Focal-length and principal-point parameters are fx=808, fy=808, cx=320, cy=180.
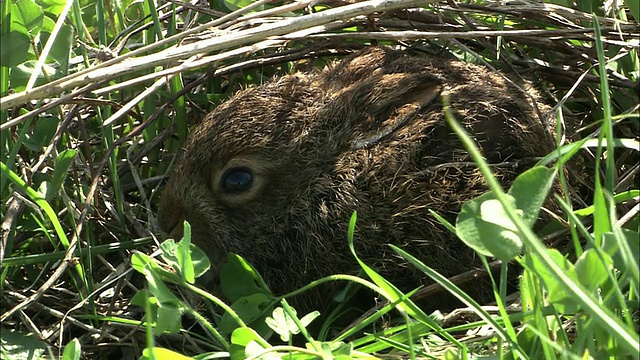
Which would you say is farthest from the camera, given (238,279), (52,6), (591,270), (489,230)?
(52,6)

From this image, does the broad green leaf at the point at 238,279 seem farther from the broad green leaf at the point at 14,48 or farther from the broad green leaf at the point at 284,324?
the broad green leaf at the point at 14,48

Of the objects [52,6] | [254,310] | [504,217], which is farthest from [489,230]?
[52,6]

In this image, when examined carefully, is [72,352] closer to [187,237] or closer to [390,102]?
[187,237]

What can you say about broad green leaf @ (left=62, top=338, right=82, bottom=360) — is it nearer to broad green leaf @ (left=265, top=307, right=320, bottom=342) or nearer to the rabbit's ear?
broad green leaf @ (left=265, top=307, right=320, bottom=342)

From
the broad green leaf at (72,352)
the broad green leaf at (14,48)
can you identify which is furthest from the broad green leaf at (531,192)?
the broad green leaf at (14,48)

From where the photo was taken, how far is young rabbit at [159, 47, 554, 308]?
10.3ft

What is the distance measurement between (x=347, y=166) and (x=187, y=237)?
1012 mm

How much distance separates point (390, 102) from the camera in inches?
131

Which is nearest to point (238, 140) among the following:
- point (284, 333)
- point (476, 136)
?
point (476, 136)

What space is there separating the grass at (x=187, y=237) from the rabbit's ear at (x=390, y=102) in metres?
0.19

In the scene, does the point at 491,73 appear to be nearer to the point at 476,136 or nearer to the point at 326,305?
the point at 476,136

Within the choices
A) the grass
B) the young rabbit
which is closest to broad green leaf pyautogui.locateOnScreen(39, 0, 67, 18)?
the grass

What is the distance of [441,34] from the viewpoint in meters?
3.28

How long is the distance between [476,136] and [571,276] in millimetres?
1267
